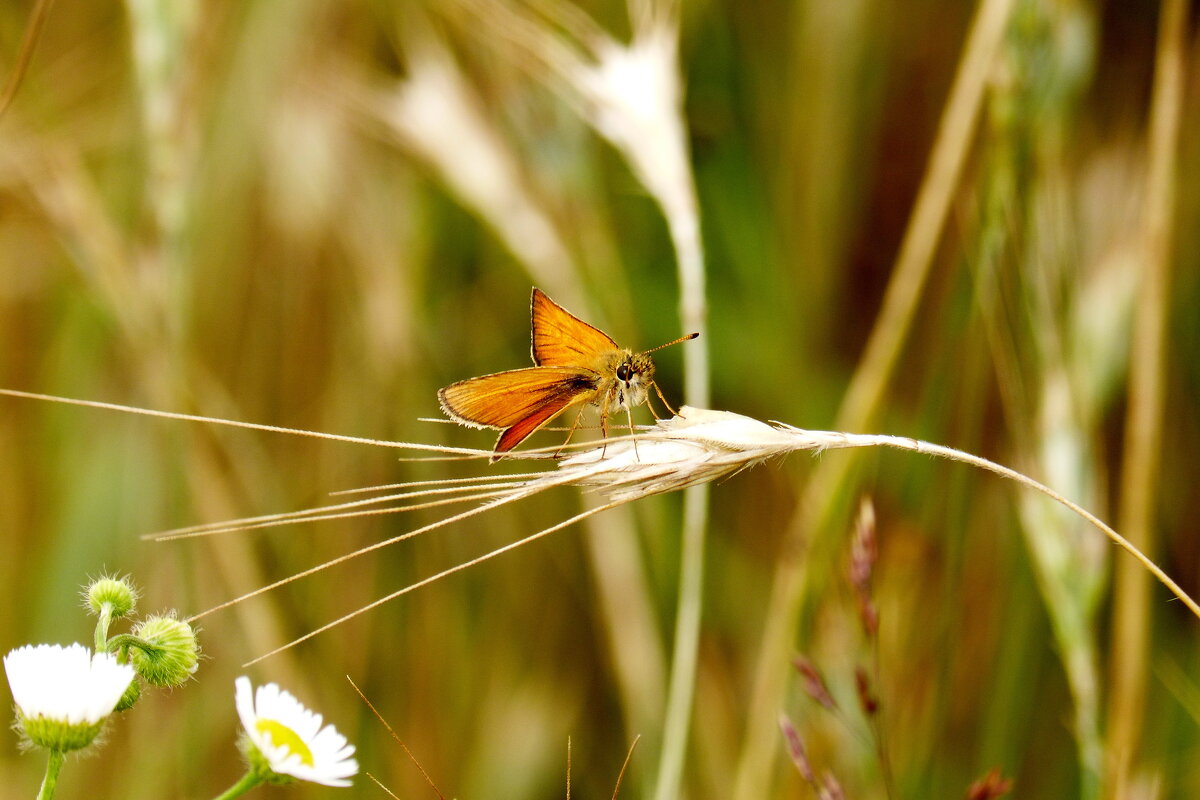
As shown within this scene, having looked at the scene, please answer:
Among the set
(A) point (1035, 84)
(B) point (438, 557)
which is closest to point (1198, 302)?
(A) point (1035, 84)

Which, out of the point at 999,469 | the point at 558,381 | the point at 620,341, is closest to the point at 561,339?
the point at 558,381

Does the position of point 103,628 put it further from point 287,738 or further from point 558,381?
point 558,381

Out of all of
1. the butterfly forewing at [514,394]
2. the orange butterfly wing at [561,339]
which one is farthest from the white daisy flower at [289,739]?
the orange butterfly wing at [561,339]

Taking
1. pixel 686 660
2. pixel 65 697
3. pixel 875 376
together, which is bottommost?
pixel 686 660

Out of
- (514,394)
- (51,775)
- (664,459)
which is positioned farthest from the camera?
(514,394)

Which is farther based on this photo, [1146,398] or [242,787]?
[1146,398]

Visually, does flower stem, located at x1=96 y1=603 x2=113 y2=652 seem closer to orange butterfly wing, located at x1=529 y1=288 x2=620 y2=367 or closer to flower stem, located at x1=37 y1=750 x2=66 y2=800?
flower stem, located at x1=37 y1=750 x2=66 y2=800

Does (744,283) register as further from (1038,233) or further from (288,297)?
(288,297)
